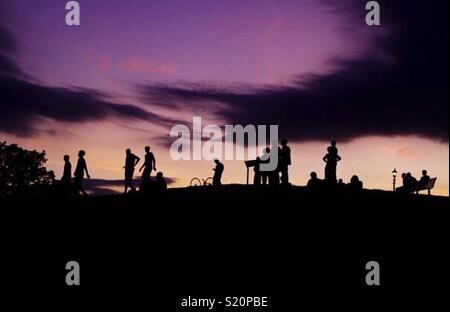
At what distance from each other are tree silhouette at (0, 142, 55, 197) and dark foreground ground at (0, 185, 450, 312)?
116 feet

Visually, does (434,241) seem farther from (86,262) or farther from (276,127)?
(86,262)

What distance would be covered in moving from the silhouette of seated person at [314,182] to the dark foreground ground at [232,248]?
0.34m

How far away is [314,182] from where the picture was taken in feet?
81.5

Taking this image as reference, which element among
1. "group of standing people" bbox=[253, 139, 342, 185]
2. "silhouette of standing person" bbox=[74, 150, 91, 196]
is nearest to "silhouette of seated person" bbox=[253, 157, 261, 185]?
"group of standing people" bbox=[253, 139, 342, 185]

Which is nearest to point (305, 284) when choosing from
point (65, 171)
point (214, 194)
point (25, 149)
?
point (214, 194)

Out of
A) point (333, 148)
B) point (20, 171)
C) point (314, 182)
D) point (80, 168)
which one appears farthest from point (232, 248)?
point (20, 171)

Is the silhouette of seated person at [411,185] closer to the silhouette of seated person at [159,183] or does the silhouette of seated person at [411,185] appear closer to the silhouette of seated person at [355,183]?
the silhouette of seated person at [355,183]

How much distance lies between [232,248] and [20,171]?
44585 mm

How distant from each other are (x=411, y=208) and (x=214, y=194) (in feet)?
26.6

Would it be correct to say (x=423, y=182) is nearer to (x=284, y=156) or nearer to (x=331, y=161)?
(x=331, y=161)

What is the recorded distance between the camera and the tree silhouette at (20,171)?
193ft

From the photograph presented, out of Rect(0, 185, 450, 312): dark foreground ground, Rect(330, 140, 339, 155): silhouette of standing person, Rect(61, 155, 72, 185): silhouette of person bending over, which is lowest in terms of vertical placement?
Rect(0, 185, 450, 312): dark foreground ground

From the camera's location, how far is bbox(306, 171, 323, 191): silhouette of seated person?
81.2ft

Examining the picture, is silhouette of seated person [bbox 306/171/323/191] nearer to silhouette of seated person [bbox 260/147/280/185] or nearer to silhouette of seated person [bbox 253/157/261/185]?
silhouette of seated person [bbox 260/147/280/185]
